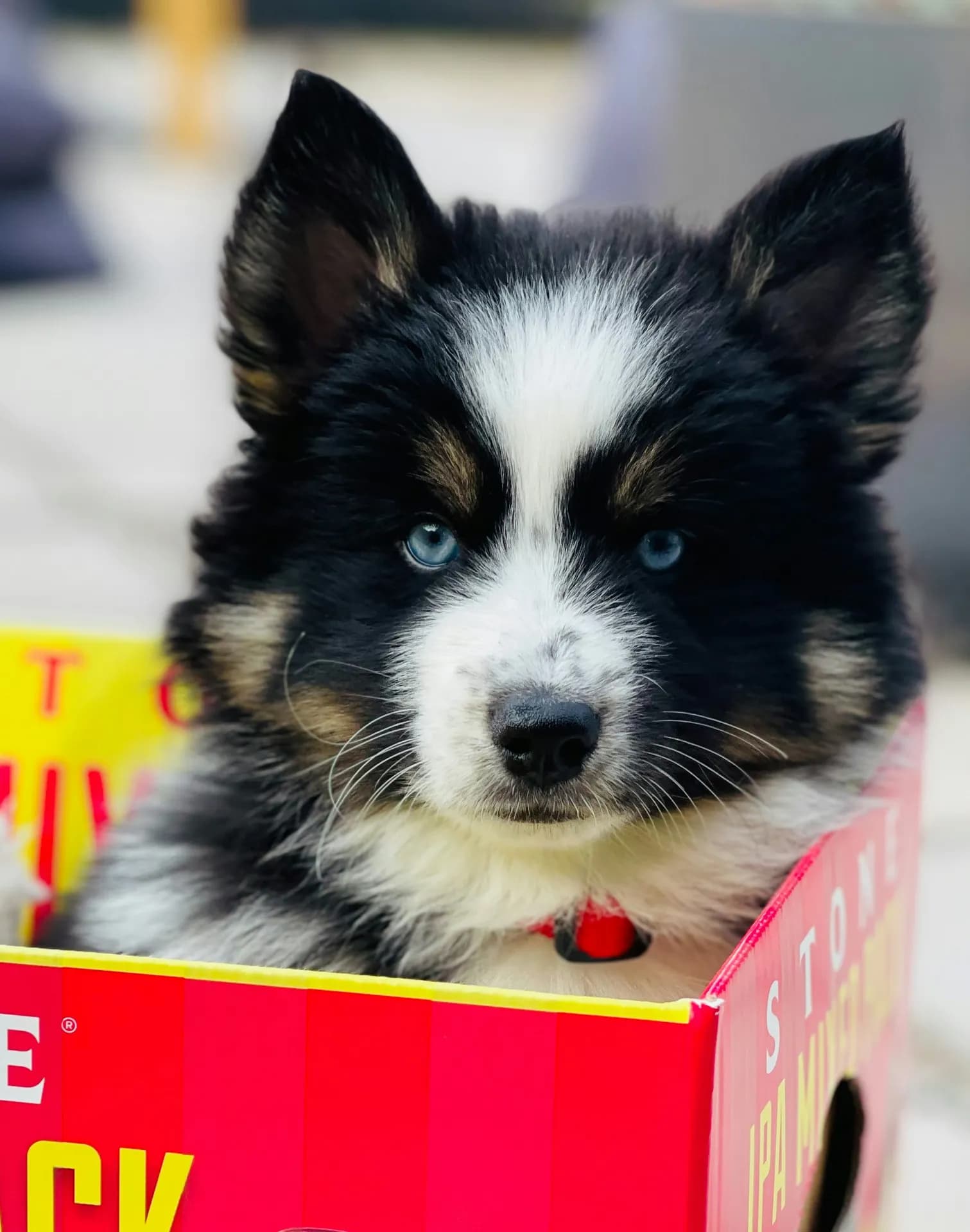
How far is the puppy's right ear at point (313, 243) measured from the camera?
5.47 ft

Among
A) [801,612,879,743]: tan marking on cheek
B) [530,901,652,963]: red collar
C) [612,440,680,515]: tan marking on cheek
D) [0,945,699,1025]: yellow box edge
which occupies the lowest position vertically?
[530,901,652,963]: red collar

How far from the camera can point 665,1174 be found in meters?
1.26

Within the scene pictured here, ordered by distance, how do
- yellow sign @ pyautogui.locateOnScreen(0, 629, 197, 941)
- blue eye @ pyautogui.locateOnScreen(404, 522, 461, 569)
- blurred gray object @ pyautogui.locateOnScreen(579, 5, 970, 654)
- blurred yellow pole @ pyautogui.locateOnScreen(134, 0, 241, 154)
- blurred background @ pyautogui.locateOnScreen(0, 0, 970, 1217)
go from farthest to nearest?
1. blurred yellow pole @ pyautogui.locateOnScreen(134, 0, 241, 154)
2. blurred gray object @ pyautogui.locateOnScreen(579, 5, 970, 654)
3. blurred background @ pyautogui.locateOnScreen(0, 0, 970, 1217)
4. yellow sign @ pyautogui.locateOnScreen(0, 629, 197, 941)
5. blue eye @ pyautogui.locateOnScreen(404, 522, 461, 569)

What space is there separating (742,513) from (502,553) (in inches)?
9.3

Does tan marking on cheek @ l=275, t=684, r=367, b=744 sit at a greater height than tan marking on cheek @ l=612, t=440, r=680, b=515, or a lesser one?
lesser

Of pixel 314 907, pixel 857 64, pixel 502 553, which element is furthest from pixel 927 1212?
pixel 857 64

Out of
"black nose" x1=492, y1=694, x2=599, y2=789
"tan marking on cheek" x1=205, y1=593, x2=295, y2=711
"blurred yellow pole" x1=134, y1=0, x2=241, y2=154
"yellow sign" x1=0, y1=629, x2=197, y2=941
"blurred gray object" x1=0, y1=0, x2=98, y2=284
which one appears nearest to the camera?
"black nose" x1=492, y1=694, x2=599, y2=789

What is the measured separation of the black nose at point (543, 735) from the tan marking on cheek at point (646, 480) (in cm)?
21

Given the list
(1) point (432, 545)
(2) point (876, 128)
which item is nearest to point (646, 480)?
(1) point (432, 545)

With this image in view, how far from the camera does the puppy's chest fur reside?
5.66 feet

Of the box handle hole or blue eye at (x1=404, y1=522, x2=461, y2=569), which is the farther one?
the box handle hole

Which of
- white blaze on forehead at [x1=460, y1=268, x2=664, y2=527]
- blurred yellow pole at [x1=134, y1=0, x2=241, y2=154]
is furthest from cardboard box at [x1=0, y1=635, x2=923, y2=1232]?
blurred yellow pole at [x1=134, y1=0, x2=241, y2=154]

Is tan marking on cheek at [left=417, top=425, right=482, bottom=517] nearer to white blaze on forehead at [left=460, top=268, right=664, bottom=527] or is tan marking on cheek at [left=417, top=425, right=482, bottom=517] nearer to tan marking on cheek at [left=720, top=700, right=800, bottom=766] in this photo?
white blaze on forehead at [left=460, top=268, right=664, bottom=527]

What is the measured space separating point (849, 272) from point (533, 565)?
0.47 m
